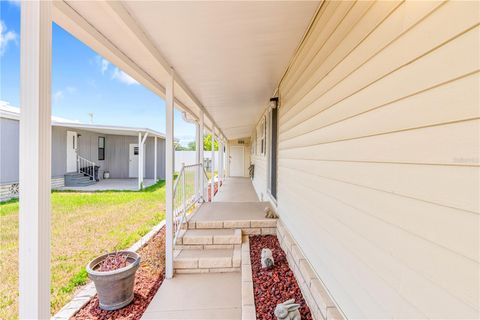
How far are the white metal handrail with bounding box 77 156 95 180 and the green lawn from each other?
13.3 ft

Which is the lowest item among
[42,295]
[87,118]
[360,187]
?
[42,295]

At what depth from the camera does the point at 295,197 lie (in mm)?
3154

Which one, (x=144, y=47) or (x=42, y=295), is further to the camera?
(x=144, y=47)

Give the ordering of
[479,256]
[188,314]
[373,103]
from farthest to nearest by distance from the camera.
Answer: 1. [188,314]
2. [373,103]
3. [479,256]

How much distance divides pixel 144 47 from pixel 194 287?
289 cm

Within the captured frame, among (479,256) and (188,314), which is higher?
(479,256)

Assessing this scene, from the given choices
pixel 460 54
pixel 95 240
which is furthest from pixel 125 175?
pixel 460 54

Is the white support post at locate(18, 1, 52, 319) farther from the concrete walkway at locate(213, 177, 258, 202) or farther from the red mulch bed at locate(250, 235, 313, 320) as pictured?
the concrete walkway at locate(213, 177, 258, 202)

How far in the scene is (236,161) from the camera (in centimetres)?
1759

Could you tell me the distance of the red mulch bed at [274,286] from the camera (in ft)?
7.21

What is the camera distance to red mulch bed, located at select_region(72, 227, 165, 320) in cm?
268

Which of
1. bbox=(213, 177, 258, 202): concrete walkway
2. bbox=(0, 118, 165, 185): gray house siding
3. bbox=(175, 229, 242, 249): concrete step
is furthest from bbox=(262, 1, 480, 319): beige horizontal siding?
bbox=(0, 118, 165, 185): gray house siding

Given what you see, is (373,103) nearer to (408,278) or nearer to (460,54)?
(460,54)

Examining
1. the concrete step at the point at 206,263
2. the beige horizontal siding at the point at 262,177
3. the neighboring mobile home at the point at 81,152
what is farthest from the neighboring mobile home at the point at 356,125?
the neighboring mobile home at the point at 81,152
